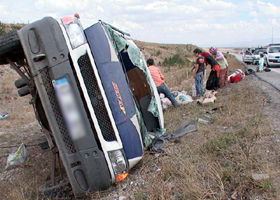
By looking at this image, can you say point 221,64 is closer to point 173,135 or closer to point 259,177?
point 173,135

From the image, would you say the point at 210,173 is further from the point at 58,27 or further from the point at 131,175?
the point at 58,27

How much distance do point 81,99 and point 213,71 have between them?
7257 mm

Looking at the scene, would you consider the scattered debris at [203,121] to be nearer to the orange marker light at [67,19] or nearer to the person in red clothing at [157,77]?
the person in red clothing at [157,77]

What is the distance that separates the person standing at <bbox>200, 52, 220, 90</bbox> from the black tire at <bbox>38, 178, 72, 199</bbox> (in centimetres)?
717

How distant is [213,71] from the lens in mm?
9562

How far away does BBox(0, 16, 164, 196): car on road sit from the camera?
318cm

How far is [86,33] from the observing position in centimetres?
348

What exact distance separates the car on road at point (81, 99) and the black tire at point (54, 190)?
1 centimetres

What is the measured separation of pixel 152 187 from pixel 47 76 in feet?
6.12

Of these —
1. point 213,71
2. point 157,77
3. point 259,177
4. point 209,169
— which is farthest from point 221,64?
point 259,177

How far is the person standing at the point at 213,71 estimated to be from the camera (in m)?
Answer: 9.33

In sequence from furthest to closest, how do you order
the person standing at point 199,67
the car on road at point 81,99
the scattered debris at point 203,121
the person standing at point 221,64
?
1. the person standing at point 221,64
2. the person standing at point 199,67
3. the scattered debris at point 203,121
4. the car on road at point 81,99

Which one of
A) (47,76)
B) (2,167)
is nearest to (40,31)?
(47,76)

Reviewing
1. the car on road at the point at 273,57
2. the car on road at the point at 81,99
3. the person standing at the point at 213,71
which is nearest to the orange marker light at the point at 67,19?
the car on road at the point at 81,99
